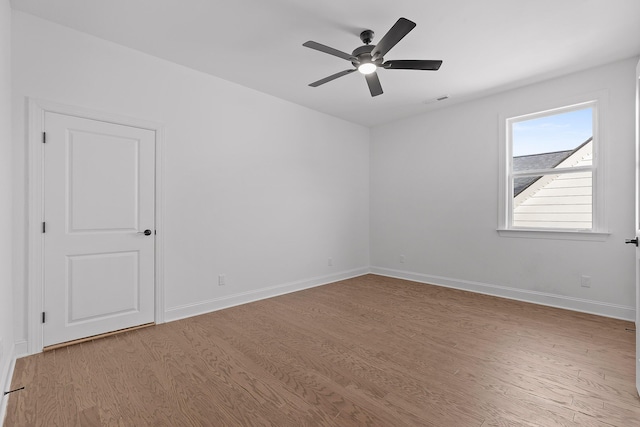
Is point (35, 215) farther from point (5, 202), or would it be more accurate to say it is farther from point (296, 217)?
point (296, 217)

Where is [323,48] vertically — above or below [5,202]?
above

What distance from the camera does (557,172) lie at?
390 cm

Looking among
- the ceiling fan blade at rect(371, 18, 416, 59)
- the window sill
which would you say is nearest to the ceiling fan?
the ceiling fan blade at rect(371, 18, 416, 59)

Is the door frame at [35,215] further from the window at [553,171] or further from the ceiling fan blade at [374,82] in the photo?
the window at [553,171]

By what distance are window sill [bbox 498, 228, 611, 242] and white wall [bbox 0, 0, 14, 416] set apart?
5139 mm

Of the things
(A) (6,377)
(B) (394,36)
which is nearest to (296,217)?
(B) (394,36)

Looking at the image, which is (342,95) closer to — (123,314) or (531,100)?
(531,100)

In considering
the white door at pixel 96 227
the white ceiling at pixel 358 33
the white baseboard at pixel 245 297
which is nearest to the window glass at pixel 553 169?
the white ceiling at pixel 358 33

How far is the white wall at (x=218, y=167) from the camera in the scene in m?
2.68

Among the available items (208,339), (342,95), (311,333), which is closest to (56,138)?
(208,339)

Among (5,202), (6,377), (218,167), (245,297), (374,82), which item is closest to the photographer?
(6,377)

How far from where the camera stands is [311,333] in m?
3.01

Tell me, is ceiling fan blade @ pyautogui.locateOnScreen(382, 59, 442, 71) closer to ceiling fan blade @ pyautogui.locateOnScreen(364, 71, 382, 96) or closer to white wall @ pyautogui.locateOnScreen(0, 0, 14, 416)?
ceiling fan blade @ pyautogui.locateOnScreen(364, 71, 382, 96)

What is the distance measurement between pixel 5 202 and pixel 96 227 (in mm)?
740
